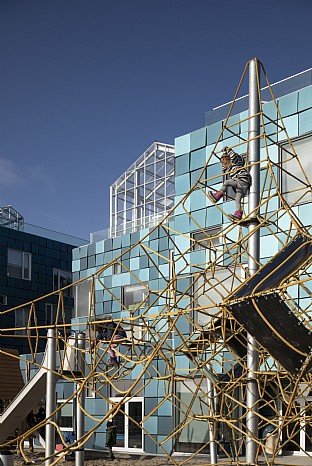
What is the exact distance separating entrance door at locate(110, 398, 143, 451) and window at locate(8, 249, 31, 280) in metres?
15.8

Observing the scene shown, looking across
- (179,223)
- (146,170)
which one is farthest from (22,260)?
(179,223)

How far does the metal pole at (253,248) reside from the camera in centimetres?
899

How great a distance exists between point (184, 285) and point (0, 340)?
658 inches

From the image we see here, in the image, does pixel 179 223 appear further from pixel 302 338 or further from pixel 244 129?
pixel 302 338

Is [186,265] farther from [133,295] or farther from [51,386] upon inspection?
[133,295]

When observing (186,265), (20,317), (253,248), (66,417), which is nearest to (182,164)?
(186,265)

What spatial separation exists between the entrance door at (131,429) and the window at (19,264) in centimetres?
1576

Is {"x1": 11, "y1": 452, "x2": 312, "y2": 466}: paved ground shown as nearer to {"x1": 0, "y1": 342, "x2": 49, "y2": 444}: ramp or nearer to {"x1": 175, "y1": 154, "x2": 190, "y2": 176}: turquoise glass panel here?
{"x1": 0, "y1": 342, "x2": 49, "y2": 444}: ramp

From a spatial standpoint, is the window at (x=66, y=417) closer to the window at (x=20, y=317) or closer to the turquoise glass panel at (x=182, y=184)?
the turquoise glass panel at (x=182, y=184)

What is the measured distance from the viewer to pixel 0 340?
3528cm

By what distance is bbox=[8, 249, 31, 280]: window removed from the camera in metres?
37.6

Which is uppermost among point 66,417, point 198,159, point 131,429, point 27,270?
point 198,159

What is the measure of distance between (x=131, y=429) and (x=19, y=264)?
55.4ft

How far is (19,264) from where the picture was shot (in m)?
38.1
